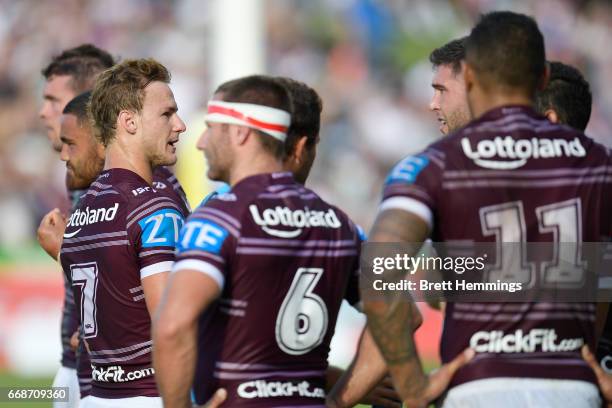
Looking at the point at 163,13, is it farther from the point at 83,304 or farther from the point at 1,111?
the point at 83,304

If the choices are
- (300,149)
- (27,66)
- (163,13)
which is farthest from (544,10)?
(300,149)

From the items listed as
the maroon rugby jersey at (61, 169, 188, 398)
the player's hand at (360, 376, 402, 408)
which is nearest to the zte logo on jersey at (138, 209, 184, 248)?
the maroon rugby jersey at (61, 169, 188, 398)

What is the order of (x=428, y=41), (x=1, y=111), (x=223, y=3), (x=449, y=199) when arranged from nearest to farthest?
(x=449, y=199) < (x=223, y=3) < (x=1, y=111) < (x=428, y=41)

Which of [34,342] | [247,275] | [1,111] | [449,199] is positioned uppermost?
[449,199]

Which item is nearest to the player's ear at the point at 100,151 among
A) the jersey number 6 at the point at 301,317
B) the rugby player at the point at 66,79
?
the rugby player at the point at 66,79

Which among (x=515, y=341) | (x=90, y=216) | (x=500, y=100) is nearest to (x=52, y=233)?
(x=90, y=216)

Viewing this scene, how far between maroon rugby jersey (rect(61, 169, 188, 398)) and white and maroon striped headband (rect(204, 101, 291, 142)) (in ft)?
2.75

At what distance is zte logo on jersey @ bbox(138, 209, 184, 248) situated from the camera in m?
5.13

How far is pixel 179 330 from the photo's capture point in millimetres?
4105

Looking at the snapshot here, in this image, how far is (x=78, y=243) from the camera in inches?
213

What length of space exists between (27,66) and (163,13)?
2577 mm

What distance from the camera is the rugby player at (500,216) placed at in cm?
418

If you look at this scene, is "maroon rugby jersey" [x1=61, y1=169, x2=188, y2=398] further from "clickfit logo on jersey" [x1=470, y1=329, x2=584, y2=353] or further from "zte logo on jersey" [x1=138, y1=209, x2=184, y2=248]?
"clickfit logo on jersey" [x1=470, y1=329, x2=584, y2=353]

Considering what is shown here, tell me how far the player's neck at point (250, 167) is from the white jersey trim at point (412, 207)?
590mm
